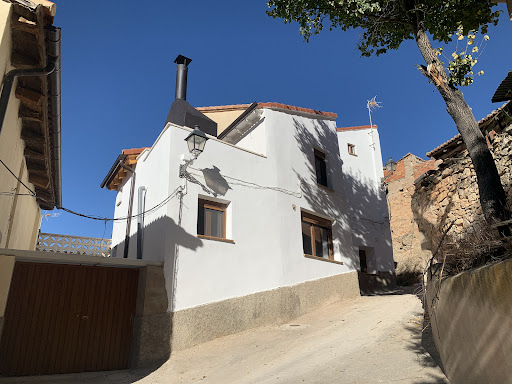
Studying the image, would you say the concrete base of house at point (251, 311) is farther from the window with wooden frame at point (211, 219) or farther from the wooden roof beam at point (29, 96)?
the wooden roof beam at point (29, 96)

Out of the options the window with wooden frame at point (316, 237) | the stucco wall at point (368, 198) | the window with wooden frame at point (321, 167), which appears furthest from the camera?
the stucco wall at point (368, 198)

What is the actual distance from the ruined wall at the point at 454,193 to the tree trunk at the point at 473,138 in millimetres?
2080

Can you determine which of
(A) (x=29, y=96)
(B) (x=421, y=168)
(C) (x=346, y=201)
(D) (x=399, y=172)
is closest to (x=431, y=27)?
(A) (x=29, y=96)

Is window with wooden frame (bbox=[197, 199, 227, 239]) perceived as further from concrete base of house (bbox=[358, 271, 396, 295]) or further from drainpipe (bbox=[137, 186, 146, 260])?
concrete base of house (bbox=[358, 271, 396, 295])

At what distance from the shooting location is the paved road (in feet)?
16.9

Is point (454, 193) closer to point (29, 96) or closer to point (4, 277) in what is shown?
point (29, 96)

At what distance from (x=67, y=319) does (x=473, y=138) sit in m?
8.11

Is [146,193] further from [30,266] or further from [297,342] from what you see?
[297,342]

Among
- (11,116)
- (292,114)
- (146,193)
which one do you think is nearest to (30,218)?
(146,193)

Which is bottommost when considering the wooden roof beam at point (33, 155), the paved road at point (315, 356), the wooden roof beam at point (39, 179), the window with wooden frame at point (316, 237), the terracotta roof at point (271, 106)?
the paved road at point (315, 356)

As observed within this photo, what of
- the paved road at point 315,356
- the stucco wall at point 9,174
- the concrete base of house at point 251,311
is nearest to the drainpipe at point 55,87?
the stucco wall at point 9,174

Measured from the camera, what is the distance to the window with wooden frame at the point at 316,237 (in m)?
11.6

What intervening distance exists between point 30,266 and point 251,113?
26.2ft

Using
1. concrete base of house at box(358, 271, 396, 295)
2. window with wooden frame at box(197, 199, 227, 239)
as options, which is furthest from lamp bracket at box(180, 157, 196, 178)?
concrete base of house at box(358, 271, 396, 295)
